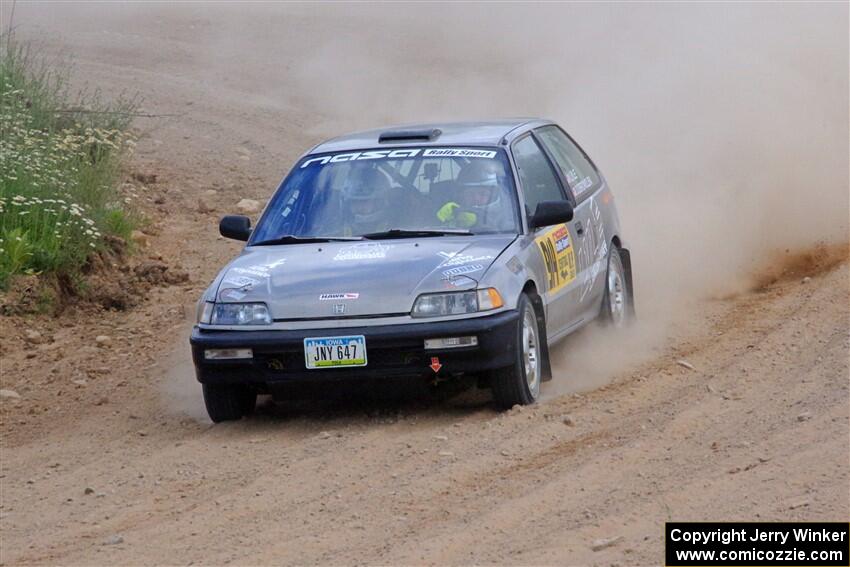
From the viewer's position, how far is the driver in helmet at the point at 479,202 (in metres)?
9.16

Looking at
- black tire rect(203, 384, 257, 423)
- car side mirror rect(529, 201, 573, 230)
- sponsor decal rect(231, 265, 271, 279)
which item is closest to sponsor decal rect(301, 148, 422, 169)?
car side mirror rect(529, 201, 573, 230)

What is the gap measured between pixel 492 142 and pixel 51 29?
15566 mm

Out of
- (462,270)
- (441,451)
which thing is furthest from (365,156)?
(441,451)

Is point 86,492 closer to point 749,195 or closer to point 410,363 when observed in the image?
point 410,363

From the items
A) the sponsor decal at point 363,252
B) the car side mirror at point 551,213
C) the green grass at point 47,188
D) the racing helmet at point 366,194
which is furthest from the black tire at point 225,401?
the green grass at point 47,188

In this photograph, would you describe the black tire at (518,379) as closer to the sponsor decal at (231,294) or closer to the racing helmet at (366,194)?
the racing helmet at (366,194)

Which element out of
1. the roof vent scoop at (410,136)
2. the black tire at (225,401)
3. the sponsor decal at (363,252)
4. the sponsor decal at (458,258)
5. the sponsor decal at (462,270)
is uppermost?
the roof vent scoop at (410,136)

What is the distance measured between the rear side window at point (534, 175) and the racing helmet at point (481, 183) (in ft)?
0.55

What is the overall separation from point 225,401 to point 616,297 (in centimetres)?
320

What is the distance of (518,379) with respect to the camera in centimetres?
846

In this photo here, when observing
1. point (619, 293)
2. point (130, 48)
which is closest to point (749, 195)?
point (619, 293)

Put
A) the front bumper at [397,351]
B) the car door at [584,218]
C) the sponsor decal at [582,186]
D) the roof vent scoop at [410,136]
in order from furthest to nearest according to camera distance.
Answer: the sponsor decal at [582,186], the car door at [584,218], the roof vent scoop at [410,136], the front bumper at [397,351]

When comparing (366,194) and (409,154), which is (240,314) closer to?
(366,194)

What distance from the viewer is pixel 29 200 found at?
40.6 feet
